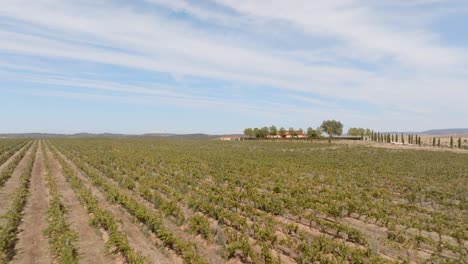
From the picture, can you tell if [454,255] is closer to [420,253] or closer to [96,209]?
[420,253]

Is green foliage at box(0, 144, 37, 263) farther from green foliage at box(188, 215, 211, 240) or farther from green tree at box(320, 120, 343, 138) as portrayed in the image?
green tree at box(320, 120, 343, 138)

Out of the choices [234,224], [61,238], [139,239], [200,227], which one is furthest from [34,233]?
[234,224]

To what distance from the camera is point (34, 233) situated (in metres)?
9.99

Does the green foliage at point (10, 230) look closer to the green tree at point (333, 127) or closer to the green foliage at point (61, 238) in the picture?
the green foliage at point (61, 238)

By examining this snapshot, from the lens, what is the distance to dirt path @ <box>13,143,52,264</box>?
27.0ft

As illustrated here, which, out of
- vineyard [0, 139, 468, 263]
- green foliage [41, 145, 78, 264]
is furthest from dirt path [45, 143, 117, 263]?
green foliage [41, 145, 78, 264]

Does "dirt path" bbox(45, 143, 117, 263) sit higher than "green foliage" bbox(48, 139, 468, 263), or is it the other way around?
"green foliage" bbox(48, 139, 468, 263)

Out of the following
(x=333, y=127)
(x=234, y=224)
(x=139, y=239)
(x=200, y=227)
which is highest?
(x=333, y=127)

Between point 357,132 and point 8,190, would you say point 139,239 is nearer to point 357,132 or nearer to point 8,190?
point 8,190

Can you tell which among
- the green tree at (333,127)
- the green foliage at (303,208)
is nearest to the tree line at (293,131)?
the green tree at (333,127)

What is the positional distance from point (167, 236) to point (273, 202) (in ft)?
17.5

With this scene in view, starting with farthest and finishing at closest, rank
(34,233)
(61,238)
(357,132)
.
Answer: (357,132), (34,233), (61,238)

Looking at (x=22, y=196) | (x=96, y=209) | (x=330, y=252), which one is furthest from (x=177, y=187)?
(x=330, y=252)

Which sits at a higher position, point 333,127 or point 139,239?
point 333,127
